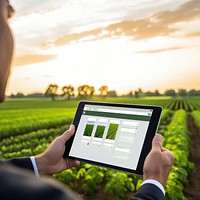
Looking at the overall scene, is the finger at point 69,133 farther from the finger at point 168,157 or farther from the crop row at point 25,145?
the crop row at point 25,145

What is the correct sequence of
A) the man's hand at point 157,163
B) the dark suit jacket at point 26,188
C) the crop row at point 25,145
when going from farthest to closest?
the crop row at point 25,145 → the man's hand at point 157,163 → the dark suit jacket at point 26,188

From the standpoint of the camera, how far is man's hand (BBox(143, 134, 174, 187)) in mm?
1552

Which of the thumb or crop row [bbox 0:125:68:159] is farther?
crop row [bbox 0:125:68:159]

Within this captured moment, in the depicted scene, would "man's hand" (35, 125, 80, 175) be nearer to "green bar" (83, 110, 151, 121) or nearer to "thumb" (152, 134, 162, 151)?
"green bar" (83, 110, 151, 121)

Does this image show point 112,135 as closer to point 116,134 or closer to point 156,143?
point 116,134

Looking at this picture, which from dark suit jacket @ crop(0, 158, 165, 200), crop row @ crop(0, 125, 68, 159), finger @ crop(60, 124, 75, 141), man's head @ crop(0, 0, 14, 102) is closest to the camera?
dark suit jacket @ crop(0, 158, 165, 200)

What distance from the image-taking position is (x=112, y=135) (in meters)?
1.76

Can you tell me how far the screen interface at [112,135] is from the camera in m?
1.71

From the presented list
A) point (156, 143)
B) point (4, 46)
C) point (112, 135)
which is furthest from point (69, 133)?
point (4, 46)

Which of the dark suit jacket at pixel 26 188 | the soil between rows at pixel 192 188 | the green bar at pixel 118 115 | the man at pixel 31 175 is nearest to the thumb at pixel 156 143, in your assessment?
the man at pixel 31 175

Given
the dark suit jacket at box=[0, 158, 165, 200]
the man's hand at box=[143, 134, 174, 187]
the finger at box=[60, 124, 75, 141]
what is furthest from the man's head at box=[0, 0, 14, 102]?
the finger at box=[60, 124, 75, 141]

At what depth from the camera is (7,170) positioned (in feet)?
2.60

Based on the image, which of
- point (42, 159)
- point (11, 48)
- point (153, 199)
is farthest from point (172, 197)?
point (11, 48)

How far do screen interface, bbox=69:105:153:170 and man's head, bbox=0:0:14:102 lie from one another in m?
0.78
